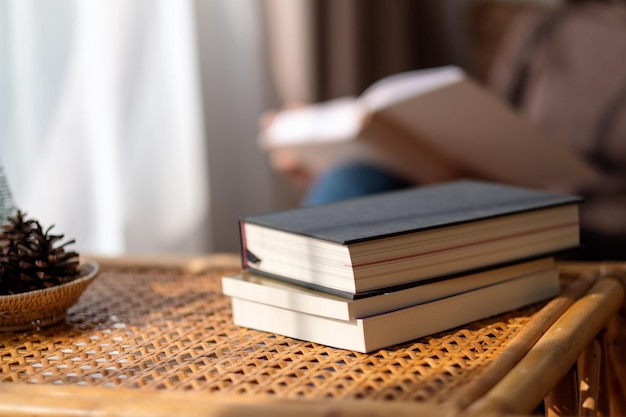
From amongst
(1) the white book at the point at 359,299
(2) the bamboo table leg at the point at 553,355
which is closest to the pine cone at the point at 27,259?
(1) the white book at the point at 359,299

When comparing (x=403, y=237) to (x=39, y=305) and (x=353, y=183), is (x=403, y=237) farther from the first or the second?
(x=353, y=183)

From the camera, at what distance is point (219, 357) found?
617 millimetres

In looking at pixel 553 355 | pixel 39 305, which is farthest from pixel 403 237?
pixel 39 305

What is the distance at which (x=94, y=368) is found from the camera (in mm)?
603

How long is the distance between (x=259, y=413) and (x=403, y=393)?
0.09 m

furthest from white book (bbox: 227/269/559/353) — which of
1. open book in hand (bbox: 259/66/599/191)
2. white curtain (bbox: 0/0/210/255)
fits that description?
white curtain (bbox: 0/0/210/255)

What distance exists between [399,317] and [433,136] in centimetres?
98

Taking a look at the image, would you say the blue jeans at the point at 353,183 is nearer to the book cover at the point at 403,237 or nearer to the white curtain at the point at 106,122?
the white curtain at the point at 106,122

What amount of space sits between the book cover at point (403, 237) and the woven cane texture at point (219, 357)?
53 mm

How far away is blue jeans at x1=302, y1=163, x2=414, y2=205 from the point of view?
148 centimetres

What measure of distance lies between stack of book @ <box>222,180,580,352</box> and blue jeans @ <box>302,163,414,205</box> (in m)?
0.72

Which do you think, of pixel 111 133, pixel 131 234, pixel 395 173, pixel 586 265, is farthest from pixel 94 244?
pixel 586 265

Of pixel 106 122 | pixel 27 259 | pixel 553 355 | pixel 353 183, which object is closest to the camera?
pixel 553 355

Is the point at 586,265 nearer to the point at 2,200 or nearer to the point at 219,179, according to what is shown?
the point at 2,200
